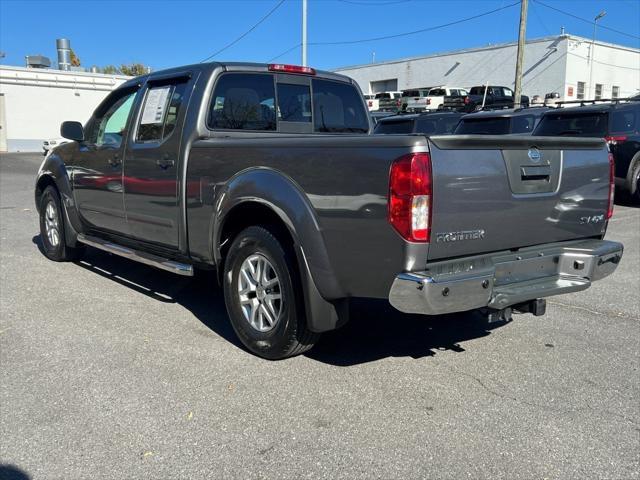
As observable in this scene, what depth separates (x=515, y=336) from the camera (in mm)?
4676

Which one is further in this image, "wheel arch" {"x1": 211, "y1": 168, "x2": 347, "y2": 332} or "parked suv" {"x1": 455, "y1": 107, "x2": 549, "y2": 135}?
"parked suv" {"x1": 455, "y1": 107, "x2": 549, "y2": 135}

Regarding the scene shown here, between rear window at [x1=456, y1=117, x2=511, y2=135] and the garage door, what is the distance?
116 feet

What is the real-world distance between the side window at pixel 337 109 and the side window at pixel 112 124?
1750 millimetres

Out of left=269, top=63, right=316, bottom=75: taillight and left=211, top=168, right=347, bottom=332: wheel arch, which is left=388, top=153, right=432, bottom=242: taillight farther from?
left=269, top=63, right=316, bottom=75: taillight

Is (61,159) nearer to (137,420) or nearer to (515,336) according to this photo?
(137,420)

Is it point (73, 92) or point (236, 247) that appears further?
point (73, 92)

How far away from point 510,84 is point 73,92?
27.1 m

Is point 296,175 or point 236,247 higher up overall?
point 296,175

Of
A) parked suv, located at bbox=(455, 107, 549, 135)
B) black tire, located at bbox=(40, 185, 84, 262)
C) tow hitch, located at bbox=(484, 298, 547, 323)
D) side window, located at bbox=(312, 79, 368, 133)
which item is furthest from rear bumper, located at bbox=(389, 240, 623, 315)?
parked suv, located at bbox=(455, 107, 549, 135)

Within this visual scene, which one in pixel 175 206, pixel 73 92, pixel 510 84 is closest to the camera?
pixel 175 206

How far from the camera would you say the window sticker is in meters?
5.07

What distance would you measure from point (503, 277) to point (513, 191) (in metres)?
0.52

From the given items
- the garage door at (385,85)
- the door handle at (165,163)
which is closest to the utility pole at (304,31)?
the door handle at (165,163)

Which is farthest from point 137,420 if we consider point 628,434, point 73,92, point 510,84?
point 510,84
